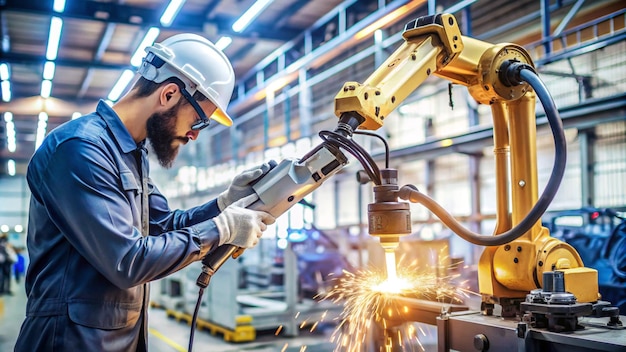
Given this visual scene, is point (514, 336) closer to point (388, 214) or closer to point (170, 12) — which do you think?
point (388, 214)

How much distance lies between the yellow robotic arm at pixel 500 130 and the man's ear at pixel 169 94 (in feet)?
2.29

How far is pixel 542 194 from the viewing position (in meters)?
1.75

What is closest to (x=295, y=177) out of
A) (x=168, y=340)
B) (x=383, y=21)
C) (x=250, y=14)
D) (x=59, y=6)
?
(x=383, y=21)

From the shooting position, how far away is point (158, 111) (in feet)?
6.95

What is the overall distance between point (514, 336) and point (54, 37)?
911 cm

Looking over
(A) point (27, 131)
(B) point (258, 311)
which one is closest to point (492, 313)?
(B) point (258, 311)

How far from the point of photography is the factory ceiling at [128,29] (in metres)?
8.18

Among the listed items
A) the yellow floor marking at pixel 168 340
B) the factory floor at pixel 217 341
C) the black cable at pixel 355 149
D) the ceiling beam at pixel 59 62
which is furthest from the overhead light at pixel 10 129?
the black cable at pixel 355 149

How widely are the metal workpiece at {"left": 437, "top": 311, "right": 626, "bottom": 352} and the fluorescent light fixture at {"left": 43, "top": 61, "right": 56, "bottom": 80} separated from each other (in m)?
10.2

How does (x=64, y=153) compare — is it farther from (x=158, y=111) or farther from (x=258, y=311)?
(x=258, y=311)

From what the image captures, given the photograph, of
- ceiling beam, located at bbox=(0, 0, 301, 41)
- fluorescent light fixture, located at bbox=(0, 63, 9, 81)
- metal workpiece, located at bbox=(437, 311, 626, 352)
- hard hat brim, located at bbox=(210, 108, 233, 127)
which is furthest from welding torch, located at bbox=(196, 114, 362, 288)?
fluorescent light fixture, located at bbox=(0, 63, 9, 81)

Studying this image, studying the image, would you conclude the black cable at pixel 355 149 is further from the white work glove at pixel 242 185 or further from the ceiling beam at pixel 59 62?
the ceiling beam at pixel 59 62

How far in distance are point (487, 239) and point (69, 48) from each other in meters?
10.7

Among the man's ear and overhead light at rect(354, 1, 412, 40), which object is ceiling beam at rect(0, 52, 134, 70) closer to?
overhead light at rect(354, 1, 412, 40)
